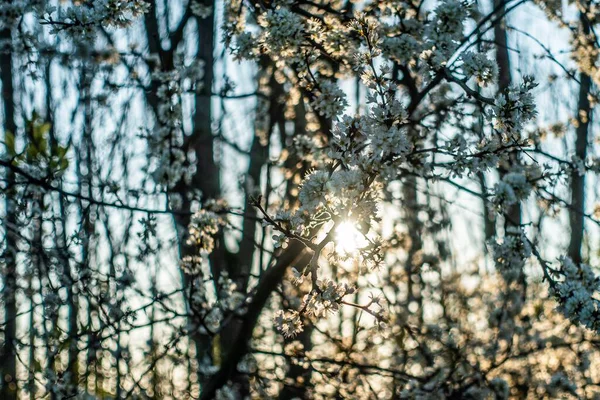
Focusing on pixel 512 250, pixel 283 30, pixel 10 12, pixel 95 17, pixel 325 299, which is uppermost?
pixel 10 12

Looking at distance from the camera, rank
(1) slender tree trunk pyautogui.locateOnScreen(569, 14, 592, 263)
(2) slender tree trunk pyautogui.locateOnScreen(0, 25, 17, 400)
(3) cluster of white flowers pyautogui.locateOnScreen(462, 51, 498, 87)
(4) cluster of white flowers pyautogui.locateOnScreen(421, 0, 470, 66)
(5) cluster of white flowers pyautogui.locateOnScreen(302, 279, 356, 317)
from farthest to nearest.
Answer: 1. (1) slender tree trunk pyautogui.locateOnScreen(569, 14, 592, 263)
2. (2) slender tree trunk pyautogui.locateOnScreen(0, 25, 17, 400)
3. (4) cluster of white flowers pyautogui.locateOnScreen(421, 0, 470, 66)
4. (3) cluster of white flowers pyautogui.locateOnScreen(462, 51, 498, 87)
5. (5) cluster of white flowers pyautogui.locateOnScreen(302, 279, 356, 317)

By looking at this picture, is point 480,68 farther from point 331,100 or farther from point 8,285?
point 8,285

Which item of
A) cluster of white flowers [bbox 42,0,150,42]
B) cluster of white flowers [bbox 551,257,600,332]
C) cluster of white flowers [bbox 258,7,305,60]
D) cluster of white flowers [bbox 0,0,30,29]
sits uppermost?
cluster of white flowers [bbox 0,0,30,29]

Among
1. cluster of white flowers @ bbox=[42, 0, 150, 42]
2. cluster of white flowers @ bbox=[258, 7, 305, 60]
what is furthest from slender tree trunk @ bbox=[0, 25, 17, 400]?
cluster of white flowers @ bbox=[258, 7, 305, 60]

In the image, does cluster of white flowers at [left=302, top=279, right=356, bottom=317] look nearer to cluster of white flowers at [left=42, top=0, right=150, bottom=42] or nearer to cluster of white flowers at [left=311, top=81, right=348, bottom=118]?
cluster of white flowers at [left=311, top=81, right=348, bottom=118]

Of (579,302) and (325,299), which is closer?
(325,299)

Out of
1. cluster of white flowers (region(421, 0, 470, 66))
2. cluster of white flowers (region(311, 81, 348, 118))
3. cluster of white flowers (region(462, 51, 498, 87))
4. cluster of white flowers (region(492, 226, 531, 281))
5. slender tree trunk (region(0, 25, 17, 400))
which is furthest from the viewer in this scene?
slender tree trunk (region(0, 25, 17, 400))

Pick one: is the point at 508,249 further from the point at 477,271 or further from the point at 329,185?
the point at 477,271

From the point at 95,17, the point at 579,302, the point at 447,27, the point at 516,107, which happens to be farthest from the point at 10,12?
the point at 579,302

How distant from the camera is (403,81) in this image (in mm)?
3891

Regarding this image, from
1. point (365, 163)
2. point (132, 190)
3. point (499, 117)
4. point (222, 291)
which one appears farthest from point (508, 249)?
point (132, 190)

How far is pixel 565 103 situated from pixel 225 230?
3584 mm

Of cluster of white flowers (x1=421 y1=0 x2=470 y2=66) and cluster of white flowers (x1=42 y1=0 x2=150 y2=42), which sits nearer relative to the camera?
cluster of white flowers (x1=421 y1=0 x2=470 y2=66)

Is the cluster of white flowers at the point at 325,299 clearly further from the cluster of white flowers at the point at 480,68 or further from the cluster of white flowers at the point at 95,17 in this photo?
the cluster of white flowers at the point at 95,17
